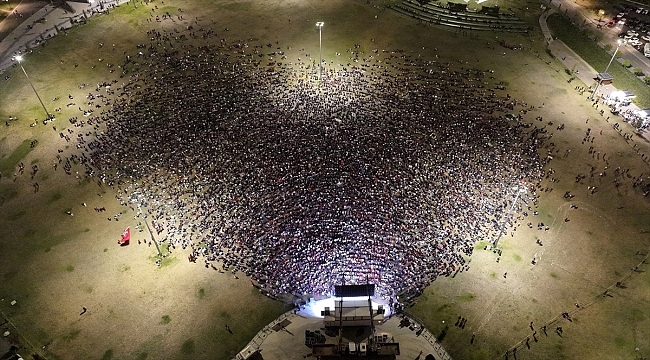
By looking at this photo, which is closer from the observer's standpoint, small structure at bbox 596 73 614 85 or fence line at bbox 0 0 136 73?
small structure at bbox 596 73 614 85

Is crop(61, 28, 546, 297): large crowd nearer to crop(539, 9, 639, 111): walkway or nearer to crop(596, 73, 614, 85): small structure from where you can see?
crop(539, 9, 639, 111): walkway

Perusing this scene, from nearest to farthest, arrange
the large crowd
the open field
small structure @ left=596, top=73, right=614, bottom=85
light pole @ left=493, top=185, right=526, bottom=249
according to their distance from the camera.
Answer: the open field → the large crowd → light pole @ left=493, top=185, right=526, bottom=249 → small structure @ left=596, top=73, right=614, bottom=85

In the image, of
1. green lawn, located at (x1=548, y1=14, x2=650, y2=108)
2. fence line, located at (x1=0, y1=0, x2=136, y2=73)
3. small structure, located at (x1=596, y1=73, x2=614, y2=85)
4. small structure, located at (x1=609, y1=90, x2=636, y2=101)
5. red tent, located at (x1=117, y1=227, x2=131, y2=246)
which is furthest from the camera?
fence line, located at (x1=0, y1=0, x2=136, y2=73)

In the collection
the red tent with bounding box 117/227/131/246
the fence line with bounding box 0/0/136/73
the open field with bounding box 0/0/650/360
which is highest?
the fence line with bounding box 0/0/136/73

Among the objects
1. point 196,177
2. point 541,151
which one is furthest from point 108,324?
point 541,151

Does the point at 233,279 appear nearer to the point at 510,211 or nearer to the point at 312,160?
the point at 312,160

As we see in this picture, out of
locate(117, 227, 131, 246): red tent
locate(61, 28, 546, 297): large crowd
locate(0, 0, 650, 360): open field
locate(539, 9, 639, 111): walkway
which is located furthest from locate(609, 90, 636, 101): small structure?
locate(117, 227, 131, 246): red tent

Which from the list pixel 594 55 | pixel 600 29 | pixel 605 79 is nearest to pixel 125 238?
pixel 605 79
